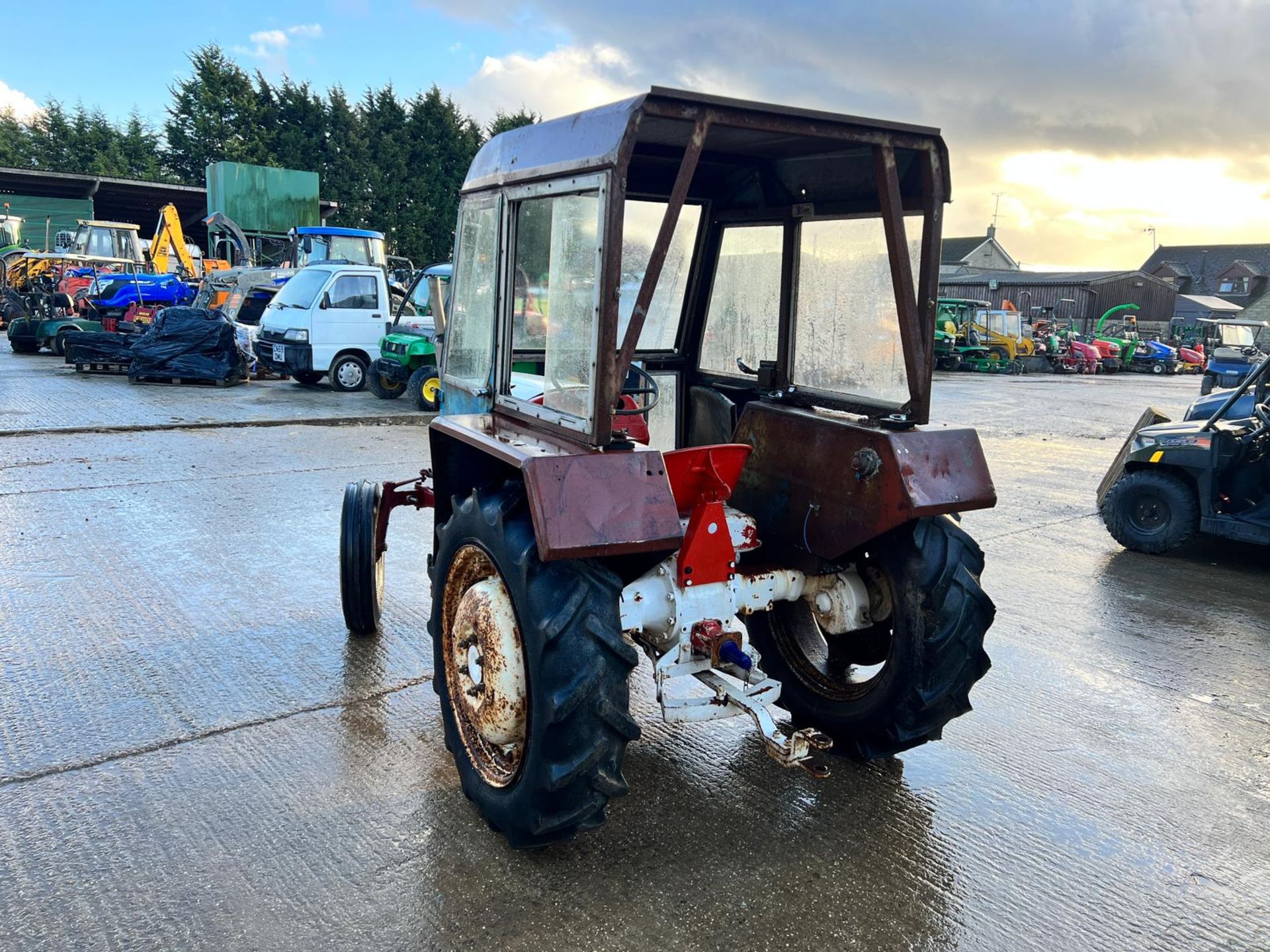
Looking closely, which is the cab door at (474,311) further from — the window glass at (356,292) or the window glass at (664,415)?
the window glass at (356,292)

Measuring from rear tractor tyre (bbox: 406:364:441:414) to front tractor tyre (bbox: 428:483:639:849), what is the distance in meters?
10.9

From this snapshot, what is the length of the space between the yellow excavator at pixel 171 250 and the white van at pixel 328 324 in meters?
7.82

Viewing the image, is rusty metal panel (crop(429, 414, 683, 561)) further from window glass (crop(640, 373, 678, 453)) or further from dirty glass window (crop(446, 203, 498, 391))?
window glass (crop(640, 373, 678, 453))

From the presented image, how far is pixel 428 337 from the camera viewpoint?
14188 mm

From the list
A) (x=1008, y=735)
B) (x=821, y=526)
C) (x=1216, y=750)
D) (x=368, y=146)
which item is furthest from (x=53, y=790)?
(x=368, y=146)

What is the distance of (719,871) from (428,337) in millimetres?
12375

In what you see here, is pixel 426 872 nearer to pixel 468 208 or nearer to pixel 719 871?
pixel 719 871

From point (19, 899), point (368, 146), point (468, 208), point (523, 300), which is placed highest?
point (368, 146)

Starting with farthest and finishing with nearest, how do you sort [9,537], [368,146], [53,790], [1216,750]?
[368,146], [9,537], [1216,750], [53,790]

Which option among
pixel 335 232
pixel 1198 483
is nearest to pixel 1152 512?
pixel 1198 483

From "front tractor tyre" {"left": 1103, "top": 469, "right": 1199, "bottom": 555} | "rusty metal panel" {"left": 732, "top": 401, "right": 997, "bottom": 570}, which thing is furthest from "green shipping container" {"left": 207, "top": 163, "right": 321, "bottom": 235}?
"rusty metal panel" {"left": 732, "top": 401, "right": 997, "bottom": 570}

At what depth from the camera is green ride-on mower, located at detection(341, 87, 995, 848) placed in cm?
254

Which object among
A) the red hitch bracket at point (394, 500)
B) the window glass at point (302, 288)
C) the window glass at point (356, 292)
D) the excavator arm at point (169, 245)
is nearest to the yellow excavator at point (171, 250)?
the excavator arm at point (169, 245)

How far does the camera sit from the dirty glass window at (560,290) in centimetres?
270
